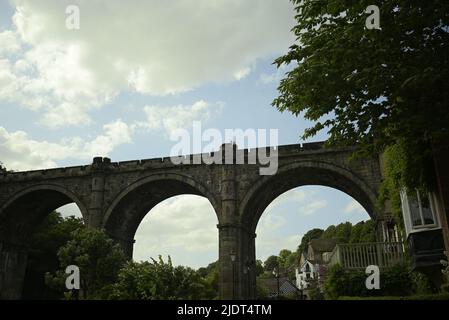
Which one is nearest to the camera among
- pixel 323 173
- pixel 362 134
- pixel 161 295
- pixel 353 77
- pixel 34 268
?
pixel 353 77

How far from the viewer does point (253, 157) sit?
27.7 meters

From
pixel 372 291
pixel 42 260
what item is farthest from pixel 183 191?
pixel 42 260

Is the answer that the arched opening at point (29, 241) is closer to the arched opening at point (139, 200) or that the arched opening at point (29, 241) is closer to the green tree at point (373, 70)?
the arched opening at point (139, 200)

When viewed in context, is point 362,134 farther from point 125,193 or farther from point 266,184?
point 125,193

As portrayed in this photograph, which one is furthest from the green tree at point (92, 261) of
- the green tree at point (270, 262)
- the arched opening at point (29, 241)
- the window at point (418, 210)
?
the green tree at point (270, 262)

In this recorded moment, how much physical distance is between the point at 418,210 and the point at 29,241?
32623mm

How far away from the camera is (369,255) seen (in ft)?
63.6

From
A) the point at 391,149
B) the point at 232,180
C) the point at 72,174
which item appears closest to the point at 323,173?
the point at 232,180

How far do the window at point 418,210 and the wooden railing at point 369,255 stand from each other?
4026 millimetres

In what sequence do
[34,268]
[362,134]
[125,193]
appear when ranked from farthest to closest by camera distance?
[34,268] < [125,193] < [362,134]

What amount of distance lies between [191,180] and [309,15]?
18.8 m

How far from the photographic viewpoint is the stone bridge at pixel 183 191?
25.7 meters

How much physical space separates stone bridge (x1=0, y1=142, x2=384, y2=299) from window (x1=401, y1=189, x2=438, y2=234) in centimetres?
803

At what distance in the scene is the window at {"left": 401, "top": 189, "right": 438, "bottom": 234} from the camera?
1459cm
